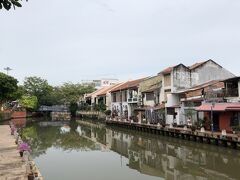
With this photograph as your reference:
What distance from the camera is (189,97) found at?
100 feet

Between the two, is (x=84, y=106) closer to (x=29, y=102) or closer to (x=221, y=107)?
(x=29, y=102)

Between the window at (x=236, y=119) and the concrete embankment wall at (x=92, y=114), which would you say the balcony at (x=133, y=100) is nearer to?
the concrete embankment wall at (x=92, y=114)

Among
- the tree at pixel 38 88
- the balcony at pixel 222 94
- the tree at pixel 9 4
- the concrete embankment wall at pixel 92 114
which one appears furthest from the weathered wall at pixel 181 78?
the tree at pixel 38 88

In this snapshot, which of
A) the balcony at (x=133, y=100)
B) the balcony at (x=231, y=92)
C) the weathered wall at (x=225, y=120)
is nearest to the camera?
the weathered wall at (x=225, y=120)

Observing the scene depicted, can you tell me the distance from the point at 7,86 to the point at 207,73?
108 ft

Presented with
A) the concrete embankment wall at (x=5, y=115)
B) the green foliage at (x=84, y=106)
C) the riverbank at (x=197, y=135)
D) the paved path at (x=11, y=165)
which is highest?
the green foliage at (x=84, y=106)

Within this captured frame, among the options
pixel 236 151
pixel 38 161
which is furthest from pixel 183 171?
pixel 38 161

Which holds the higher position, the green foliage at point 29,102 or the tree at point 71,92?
the tree at point 71,92

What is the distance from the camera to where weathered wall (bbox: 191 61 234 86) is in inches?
1438

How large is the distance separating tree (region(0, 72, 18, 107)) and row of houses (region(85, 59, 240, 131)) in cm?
1874

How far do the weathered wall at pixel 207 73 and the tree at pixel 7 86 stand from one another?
31353 mm

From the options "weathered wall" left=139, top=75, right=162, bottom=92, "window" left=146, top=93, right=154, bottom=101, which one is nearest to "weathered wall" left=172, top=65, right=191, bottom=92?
"window" left=146, top=93, right=154, bottom=101

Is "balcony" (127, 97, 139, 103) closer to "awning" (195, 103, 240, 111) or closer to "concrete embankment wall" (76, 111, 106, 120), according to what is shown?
"concrete embankment wall" (76, 111, 106, 120)

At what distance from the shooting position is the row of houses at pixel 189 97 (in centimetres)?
2542
